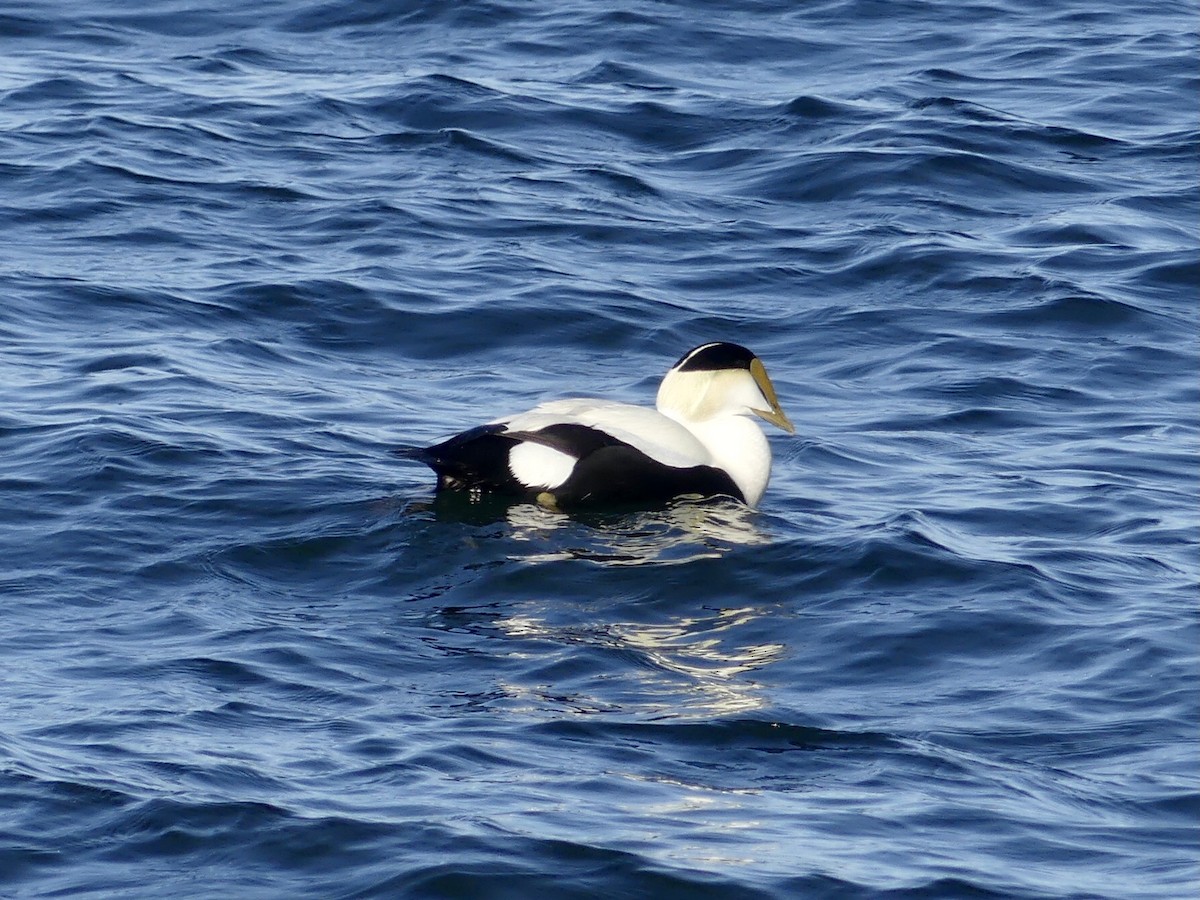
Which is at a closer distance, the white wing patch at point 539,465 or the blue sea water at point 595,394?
the blue sea water at point 595,394

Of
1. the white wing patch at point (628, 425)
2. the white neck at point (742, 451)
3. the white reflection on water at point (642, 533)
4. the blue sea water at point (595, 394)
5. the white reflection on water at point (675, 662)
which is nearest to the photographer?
the blue sea water at point (595, 394)

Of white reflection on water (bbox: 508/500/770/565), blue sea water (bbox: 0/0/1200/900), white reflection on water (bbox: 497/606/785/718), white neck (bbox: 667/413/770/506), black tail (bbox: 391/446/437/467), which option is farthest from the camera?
white neck (bbox: 667/413/770/506)

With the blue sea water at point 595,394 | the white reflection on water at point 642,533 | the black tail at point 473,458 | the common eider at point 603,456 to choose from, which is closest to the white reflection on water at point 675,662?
the blue sea water at point 595,394

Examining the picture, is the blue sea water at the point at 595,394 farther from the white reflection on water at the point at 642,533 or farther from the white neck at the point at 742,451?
→ the white neck at the point at 742,451

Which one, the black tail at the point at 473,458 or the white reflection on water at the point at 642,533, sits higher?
the black tail at the point at 473,458

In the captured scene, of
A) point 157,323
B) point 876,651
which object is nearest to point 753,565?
point 876,651

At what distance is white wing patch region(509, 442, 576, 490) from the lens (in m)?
7.11

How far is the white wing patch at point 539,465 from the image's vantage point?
23.3ft

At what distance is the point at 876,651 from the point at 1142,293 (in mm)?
4528

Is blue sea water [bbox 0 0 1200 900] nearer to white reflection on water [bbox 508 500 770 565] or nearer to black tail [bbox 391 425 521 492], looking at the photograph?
white reflection on water [bbox 508 500 770 565]

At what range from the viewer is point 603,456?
23.3 feet

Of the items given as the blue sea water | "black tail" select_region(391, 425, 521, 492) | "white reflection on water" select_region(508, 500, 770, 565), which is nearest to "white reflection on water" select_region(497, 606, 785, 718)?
the blue sea water

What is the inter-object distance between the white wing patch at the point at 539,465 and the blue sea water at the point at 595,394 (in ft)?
0.51

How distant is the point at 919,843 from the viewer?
462 cm
